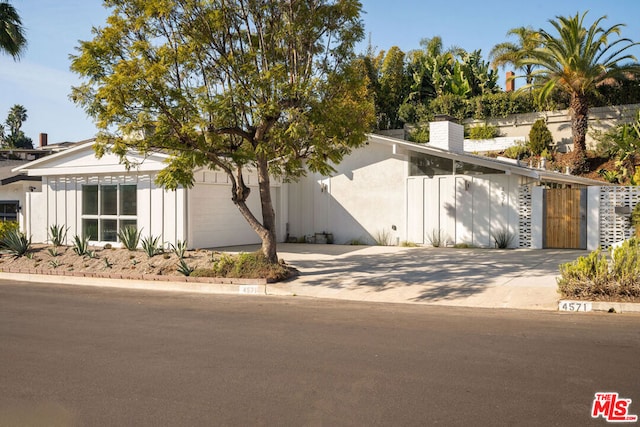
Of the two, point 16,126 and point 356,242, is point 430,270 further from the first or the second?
point 16,126

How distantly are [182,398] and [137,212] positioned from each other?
1515cm

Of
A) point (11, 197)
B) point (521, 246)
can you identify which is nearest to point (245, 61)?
point (521, 246)

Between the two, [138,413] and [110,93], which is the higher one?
[110,93]

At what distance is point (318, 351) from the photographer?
285 inches

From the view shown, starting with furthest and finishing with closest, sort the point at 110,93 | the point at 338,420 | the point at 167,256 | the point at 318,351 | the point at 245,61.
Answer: the point at 167,256 → the point at 245,61 → the point at 110,93 → the point at 318,351 → the point at 338,420

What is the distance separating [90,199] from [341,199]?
943cm

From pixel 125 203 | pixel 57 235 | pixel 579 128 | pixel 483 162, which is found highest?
pixel 579 128

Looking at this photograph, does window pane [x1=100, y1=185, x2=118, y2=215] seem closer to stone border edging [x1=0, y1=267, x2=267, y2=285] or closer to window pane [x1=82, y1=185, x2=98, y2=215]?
window pane [x1=82, y1=185, x2=98, y2=215]

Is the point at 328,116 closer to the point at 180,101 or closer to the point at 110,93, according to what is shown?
the point at 180,101

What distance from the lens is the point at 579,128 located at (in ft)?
93.9

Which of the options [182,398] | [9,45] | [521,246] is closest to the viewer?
[182,398]

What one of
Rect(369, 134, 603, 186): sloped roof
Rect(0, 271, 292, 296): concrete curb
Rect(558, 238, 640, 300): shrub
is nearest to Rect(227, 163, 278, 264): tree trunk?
Rect(0, 271, 292, 296): concrete curb
